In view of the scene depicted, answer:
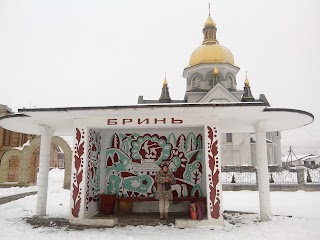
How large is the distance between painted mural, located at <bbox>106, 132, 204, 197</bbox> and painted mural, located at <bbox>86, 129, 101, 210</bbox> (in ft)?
2.06

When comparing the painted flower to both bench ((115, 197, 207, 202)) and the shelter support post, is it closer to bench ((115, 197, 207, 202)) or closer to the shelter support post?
bench ((115, 197, 207, 202))

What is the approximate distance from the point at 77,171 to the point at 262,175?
6.17 m

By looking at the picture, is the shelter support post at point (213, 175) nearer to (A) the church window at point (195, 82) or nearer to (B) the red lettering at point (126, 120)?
(B) the red lettering at point (126, 120)

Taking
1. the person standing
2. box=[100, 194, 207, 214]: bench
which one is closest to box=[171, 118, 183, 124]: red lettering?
the person standing

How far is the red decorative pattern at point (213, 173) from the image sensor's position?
859 centimetres

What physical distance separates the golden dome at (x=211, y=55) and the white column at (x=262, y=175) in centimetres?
2553

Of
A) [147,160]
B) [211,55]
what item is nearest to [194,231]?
[147,160]

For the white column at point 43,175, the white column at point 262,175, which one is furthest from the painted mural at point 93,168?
the white column at point 262,175

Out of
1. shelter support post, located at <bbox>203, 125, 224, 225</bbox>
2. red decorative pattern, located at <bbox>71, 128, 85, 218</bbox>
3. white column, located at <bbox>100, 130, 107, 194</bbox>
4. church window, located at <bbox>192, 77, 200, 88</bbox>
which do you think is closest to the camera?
shelter support post, located at <bbox>203, 125, 224, 225</bbox>

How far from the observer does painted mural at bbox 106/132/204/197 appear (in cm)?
1098

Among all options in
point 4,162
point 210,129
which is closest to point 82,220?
point 210,129

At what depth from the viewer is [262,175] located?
979 centimetres

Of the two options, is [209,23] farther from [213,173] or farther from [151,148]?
[213,173]

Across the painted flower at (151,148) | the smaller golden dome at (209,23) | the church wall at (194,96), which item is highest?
the smaller golden dome at (209,23)
